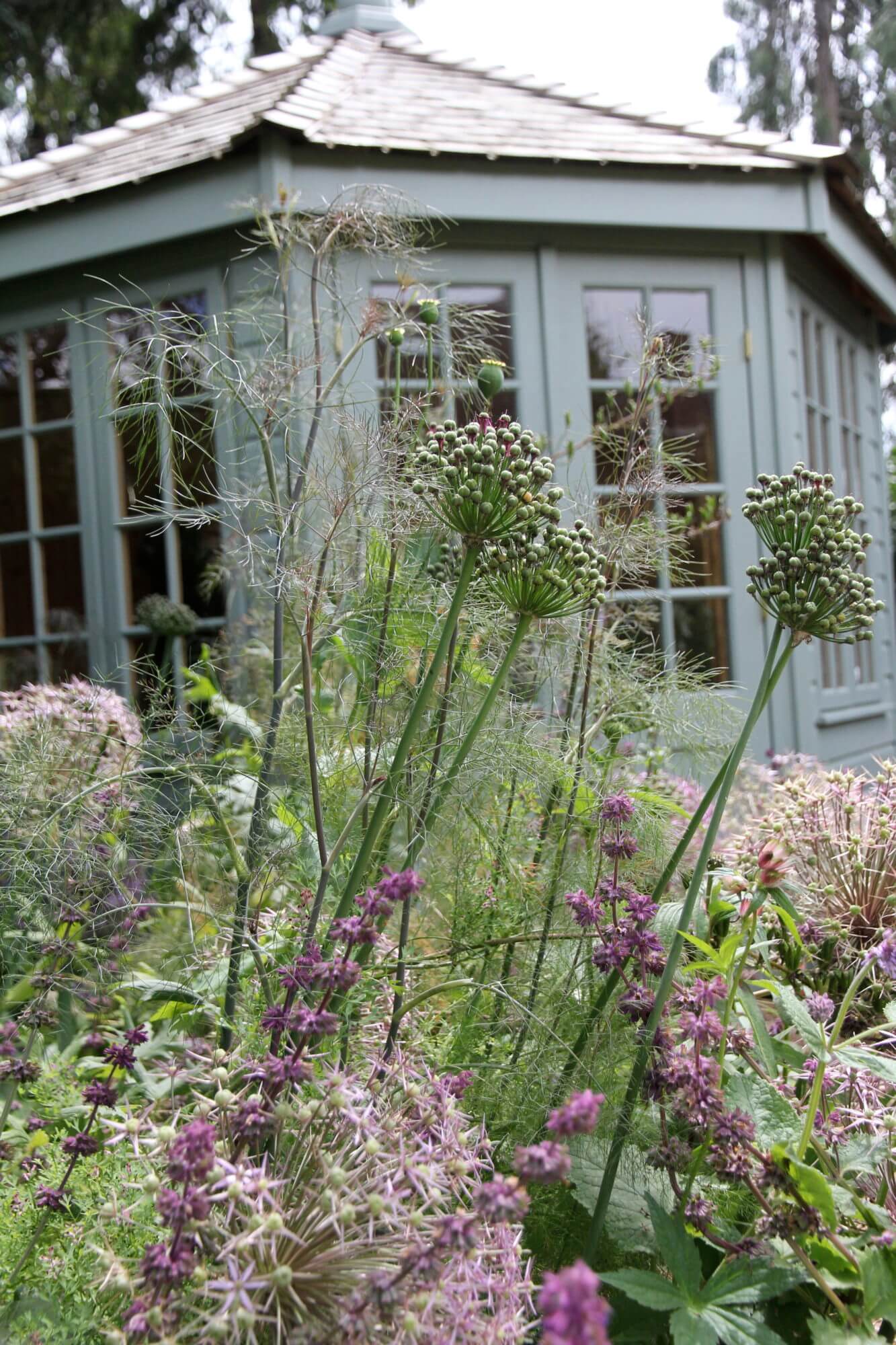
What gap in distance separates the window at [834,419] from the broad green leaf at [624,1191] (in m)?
4.50

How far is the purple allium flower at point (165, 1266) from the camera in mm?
1006

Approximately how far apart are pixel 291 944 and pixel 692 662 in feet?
2.96

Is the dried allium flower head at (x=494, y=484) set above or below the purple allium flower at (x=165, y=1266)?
above

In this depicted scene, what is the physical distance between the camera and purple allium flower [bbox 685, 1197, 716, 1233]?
1.29 metres

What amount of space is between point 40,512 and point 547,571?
461 cm

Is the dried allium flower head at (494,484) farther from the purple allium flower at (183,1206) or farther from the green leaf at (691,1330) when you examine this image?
the green leaf at (691,1330)

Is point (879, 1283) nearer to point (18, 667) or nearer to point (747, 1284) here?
point (747, 1284)

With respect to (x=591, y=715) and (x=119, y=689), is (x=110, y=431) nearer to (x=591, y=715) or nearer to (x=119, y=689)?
(x=119, y=689)

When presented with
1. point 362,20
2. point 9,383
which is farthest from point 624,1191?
point 362,20

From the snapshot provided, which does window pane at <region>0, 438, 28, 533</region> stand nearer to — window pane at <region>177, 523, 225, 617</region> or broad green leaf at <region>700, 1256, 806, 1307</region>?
window pane at <region>177, 523, 225, 617</region>

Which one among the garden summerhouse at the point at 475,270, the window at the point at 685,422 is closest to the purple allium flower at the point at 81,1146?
the garden summerhouse at the point at 475,270

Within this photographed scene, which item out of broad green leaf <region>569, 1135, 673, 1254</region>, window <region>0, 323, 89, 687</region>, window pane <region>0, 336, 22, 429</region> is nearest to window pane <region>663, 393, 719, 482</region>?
window <region>0, 323, 89, 687</region>

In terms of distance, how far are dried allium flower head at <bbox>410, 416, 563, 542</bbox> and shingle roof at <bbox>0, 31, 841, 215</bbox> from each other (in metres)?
3.54

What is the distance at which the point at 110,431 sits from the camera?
4953 millimetres
